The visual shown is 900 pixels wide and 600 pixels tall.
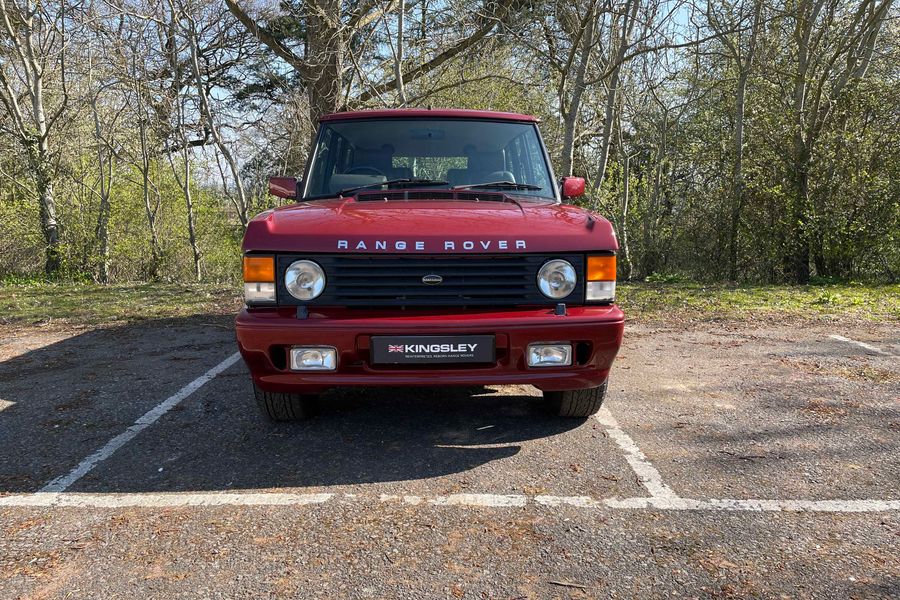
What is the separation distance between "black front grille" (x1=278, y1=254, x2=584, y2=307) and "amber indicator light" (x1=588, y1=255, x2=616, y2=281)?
14cm

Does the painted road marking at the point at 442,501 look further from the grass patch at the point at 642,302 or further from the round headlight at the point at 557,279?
the grass patch at the point at 642,302

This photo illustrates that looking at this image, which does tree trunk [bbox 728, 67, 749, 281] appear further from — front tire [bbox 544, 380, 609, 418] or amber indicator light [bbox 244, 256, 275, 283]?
amber indicator light [bbox 244, 256, 275, 283]

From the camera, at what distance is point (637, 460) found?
3.24m

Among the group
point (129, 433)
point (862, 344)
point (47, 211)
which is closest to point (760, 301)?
point (862, 344)

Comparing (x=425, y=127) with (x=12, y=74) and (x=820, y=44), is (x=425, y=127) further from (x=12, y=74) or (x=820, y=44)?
(x=12, y=74)

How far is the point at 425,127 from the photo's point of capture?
4379 millimetres

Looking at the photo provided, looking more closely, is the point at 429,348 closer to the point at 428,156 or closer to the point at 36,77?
the point at 428,156

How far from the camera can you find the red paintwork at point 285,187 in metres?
4.38

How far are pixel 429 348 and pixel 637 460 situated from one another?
4.03ft

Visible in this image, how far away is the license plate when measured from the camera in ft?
10.1

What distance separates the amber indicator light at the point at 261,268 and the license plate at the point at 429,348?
0.64 metres

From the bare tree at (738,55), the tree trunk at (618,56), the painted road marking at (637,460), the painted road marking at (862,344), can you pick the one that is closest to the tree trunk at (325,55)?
the tree trunk at (618,56)

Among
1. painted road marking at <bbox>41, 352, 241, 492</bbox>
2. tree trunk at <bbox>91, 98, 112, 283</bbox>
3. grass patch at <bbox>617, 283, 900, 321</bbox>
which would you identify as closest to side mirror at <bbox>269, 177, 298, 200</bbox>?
painted road marking at <bbox>41, 352, 241, 492</bbox>

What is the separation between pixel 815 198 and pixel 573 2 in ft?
17.9
